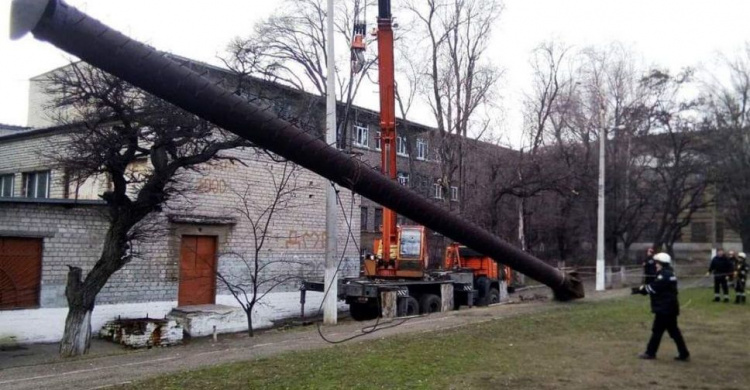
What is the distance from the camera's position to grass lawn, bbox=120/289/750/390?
8.42 metres

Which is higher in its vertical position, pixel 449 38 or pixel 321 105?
pixel 449 38

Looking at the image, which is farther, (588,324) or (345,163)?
(588,324)

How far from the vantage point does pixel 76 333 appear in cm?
1423

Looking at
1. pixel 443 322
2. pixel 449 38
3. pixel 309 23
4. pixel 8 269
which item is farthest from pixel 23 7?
pixel 449 38

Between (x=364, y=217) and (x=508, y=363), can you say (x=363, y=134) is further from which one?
(x=508, y=363)

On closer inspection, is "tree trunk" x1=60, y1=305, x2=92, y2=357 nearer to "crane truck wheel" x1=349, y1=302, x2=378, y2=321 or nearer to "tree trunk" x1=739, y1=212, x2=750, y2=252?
"crane truck wheel" x1=349, y1=302, x2=378, y2=321

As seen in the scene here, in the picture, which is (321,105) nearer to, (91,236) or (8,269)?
(91,236)

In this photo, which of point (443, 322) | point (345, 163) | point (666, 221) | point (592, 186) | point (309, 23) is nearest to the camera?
point (345, 163)

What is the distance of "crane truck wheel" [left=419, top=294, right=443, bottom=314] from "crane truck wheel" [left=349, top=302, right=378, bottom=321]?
1775 millimetres

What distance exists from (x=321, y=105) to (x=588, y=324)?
56.4 ft

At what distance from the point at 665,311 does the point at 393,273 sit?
527 inches

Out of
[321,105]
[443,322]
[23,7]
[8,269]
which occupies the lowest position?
[443,322]

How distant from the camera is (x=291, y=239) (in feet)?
92.1

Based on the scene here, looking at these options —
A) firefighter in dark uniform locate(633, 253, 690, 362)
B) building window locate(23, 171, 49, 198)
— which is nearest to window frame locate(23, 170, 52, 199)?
building window locate(23, 171, 49, 198)
